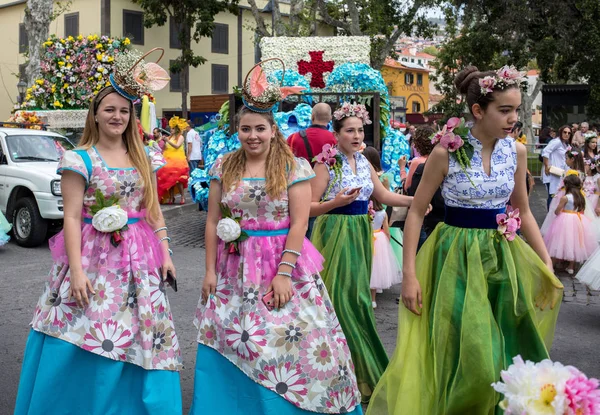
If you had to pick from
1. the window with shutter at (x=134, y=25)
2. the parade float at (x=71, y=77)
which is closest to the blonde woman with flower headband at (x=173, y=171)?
the parade float at (x=71, y=77)

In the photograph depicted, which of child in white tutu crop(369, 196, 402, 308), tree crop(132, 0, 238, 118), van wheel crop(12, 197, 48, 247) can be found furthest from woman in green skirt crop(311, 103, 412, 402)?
tree crop(132, 0, 238, 118)

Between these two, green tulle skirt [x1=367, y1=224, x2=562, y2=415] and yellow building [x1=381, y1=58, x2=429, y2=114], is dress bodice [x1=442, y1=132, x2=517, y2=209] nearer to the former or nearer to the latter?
green tulle skirt [x1=367, y1=224, x2=562, y2=415]

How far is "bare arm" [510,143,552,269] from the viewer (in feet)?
13.2

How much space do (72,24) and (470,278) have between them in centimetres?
4206

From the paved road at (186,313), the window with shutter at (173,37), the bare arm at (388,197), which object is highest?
the window with shutter at (173,37)

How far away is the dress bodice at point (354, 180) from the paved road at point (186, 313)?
4.63ft

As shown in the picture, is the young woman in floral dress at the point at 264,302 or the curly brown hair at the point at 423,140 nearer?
the young woman in floral dress at the point at 264,302

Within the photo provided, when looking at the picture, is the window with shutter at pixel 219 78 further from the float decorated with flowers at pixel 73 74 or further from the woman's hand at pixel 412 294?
the woman's hand at pixel 412 294

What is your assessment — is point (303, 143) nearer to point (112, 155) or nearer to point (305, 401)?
point (112, 155)

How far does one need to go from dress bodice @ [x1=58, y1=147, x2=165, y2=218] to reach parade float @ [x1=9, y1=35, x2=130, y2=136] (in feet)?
34.5

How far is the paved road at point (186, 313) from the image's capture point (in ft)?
18.9

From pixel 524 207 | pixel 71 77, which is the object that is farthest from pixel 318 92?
pixel 524 207

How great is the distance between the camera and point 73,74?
14.5 meters

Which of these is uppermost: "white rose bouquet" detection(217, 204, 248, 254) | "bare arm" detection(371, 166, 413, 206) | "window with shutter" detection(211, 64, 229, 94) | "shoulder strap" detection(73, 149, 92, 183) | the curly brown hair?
"window with shutter" detection(211, 64, 229, 94)
